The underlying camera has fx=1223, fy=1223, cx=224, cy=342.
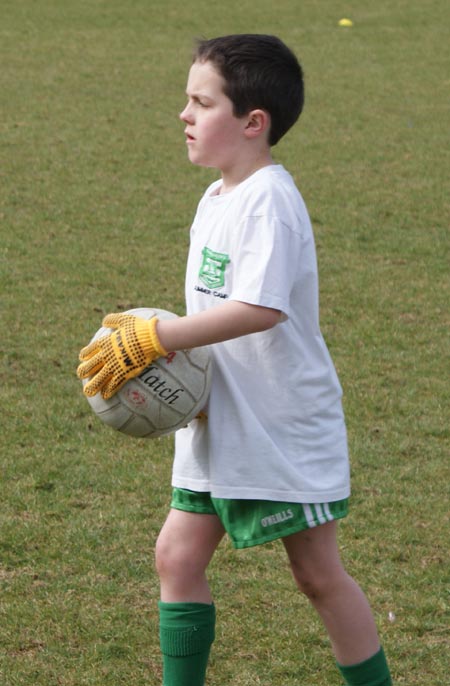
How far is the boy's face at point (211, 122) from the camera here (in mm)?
2930

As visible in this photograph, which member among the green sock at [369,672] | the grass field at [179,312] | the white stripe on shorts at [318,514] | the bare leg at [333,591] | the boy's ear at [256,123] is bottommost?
the grass field at [179,312]

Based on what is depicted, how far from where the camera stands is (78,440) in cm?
509

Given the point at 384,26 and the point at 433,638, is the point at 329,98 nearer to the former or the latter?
the point at 384,26

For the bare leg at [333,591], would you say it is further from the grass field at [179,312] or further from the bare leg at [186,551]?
the grass field at [179,312]

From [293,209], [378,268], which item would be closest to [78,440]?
[293,209]

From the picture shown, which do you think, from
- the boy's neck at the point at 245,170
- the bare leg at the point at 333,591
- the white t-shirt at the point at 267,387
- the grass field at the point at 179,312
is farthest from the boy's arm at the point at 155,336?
the grass field at the point at 179,312

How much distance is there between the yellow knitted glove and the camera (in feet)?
9.21

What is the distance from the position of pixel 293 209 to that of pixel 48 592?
1690 millimetres

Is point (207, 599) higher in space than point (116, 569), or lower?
higher

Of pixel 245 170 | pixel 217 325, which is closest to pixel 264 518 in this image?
pixel 217 325

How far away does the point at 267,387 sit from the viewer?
292 centimetres

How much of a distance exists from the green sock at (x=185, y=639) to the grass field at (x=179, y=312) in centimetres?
35

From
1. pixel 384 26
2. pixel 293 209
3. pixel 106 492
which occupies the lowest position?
pixel 384 26

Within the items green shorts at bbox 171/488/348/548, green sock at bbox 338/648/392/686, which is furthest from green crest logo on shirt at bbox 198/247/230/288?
green sock at bbox 338/648/392/686
